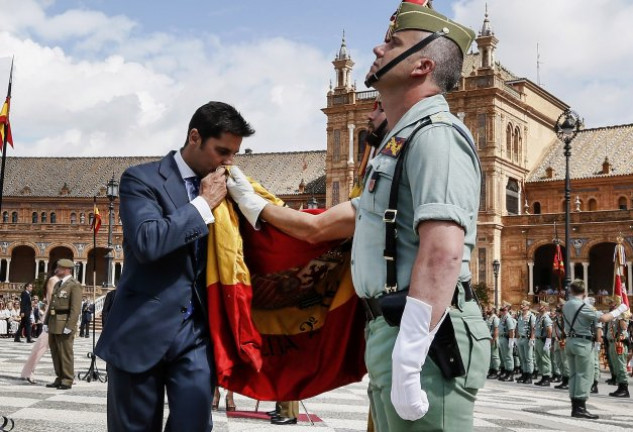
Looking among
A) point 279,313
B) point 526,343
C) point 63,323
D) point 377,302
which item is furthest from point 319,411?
point 526,343

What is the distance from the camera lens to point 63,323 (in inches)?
438

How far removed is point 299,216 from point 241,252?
0.29 metres

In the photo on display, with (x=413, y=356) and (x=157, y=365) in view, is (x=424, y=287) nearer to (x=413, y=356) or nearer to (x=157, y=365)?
(x=413, y=356)

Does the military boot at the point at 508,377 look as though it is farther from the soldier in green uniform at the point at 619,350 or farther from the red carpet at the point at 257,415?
the red carpet at the point at 257,415

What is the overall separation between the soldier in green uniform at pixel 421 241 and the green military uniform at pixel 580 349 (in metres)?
8.27

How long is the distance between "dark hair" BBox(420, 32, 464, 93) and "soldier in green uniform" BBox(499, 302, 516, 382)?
18.1m

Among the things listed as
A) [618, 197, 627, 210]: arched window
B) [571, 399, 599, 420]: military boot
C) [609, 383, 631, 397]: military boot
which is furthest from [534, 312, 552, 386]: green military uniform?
[618, 197, 627, 210]: arched window

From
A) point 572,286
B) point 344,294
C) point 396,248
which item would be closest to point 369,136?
point 344,294

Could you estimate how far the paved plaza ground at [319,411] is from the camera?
738cm

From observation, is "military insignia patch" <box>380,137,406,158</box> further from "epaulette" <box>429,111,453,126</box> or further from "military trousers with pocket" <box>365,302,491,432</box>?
"military trousers with pocket" <box>365,302,491,432</box>

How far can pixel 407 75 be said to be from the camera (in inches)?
110

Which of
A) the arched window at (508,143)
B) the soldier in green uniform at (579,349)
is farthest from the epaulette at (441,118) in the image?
the arched window at (508,143)

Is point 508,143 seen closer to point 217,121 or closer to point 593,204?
point 593,204

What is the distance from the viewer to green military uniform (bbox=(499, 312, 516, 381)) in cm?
2003
